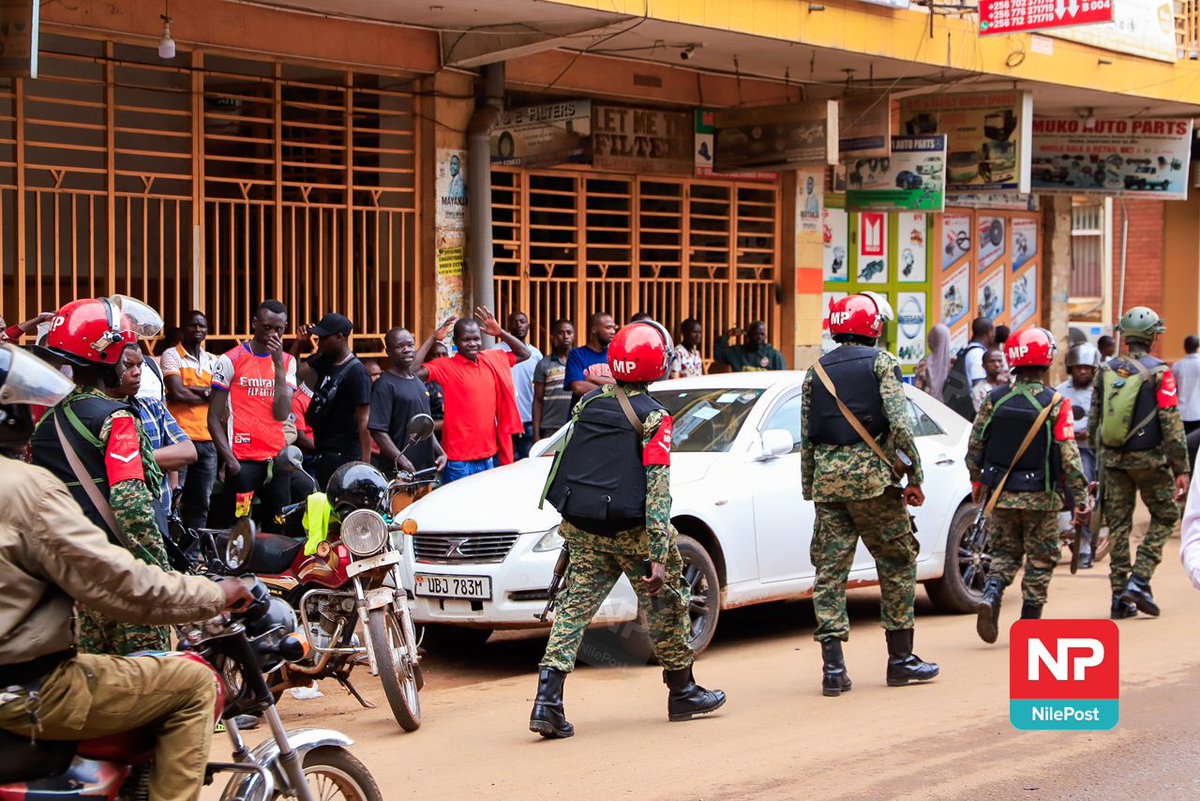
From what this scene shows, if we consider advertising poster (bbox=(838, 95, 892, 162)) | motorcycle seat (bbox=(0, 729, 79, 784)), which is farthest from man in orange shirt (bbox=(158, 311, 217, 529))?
advertising poster (bbox=(838, 95, 892, 162))

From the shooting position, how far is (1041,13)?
1540 cm

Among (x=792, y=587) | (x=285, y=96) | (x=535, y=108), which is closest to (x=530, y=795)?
(x=792, y=587)

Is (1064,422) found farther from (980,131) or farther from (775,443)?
(980,131)

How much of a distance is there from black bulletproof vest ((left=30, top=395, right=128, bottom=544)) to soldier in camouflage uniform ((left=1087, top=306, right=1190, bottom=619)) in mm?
7115

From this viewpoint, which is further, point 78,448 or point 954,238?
point 954,238

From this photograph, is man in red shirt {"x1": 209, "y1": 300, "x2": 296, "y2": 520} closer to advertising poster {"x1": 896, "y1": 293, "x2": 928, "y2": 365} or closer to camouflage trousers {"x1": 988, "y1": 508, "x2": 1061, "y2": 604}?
camouflage trousers {"x1": 988, "y1": 508, "x2": 1061, "y2": 604}

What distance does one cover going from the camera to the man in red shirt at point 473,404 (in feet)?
36.2

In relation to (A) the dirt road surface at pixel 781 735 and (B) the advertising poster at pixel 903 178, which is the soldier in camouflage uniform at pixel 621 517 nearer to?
(A) the dirt road surface at pixel 781 735

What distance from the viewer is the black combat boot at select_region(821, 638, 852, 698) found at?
7.97m

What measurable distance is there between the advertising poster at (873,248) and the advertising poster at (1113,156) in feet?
9.21

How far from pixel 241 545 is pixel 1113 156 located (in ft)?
60.2

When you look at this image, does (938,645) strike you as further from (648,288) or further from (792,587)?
(648,288)

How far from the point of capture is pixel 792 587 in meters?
9.41

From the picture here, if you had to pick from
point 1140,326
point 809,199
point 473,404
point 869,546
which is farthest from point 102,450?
point 809,199
